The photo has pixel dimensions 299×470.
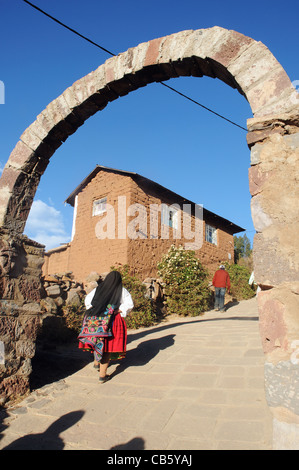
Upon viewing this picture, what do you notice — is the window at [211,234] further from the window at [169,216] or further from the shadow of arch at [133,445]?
the shadow of arch at [133,445]

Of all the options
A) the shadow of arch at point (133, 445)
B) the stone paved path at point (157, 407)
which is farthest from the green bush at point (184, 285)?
the shadow of arch at point (133, 445)

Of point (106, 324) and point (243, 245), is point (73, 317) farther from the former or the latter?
point (243, 245)

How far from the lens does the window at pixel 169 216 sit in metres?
11.9

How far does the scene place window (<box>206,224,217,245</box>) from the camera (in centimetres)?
1488

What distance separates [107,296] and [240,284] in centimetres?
1075

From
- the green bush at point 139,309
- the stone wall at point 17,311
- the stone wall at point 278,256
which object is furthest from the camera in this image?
the green bush at point 139,309

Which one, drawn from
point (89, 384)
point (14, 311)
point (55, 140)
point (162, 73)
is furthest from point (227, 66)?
point (89, 384)

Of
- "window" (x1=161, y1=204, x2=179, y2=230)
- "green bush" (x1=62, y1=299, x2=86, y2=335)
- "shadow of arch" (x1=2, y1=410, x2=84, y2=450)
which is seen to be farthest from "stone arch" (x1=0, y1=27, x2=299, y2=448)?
"window" (x1=161, y1=204, x2=179, y2=230)

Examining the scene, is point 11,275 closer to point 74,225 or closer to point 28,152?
point 28,152

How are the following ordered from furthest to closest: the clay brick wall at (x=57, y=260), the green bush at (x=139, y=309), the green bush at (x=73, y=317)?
1. the clay brick wall at (x=57, y=260)
2. the green bush at (x=139, y=309)
3. the green bush at (x=73, y=317)

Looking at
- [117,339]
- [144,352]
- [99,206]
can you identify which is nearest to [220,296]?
[144,352]

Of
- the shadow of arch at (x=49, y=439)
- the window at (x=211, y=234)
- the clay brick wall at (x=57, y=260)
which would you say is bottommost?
the shadow of arch at (x=49, y=439)

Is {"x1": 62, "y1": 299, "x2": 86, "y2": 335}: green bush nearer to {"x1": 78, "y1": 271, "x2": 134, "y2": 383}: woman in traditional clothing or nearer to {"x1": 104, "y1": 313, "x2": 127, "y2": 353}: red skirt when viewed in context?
{"x1": 78, "y1": 271, "x2": 134, "y2": 383}: woman in traditional clothing

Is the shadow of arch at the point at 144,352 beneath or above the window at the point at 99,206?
beneath
